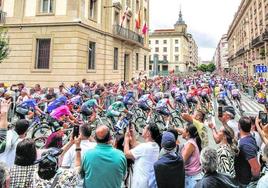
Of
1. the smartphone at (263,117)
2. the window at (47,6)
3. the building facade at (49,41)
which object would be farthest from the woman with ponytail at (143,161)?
the window at (47,6)

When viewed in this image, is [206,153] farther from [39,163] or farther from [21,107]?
[21,107]

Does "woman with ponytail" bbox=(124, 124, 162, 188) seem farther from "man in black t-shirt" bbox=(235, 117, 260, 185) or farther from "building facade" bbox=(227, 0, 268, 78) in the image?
"building facade" bbox=(227, 0, 268, 78)

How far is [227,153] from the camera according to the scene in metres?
4.04

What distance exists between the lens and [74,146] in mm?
3934

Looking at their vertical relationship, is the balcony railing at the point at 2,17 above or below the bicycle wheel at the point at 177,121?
above

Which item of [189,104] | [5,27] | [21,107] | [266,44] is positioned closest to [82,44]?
[5,27]

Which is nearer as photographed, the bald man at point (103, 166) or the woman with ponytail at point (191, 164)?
the bald man at point (103, 166)

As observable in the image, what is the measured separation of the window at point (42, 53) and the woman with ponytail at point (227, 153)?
1893 cm

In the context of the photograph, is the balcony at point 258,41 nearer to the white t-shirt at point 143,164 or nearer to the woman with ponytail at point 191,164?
the woman with ponytail at point 191,164

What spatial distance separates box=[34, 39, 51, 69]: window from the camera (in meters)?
21.0

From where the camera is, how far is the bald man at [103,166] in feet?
11.2

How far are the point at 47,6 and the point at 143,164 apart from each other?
20422 mm

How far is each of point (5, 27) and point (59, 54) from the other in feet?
17.1

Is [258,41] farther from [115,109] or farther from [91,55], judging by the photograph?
[115,109]
